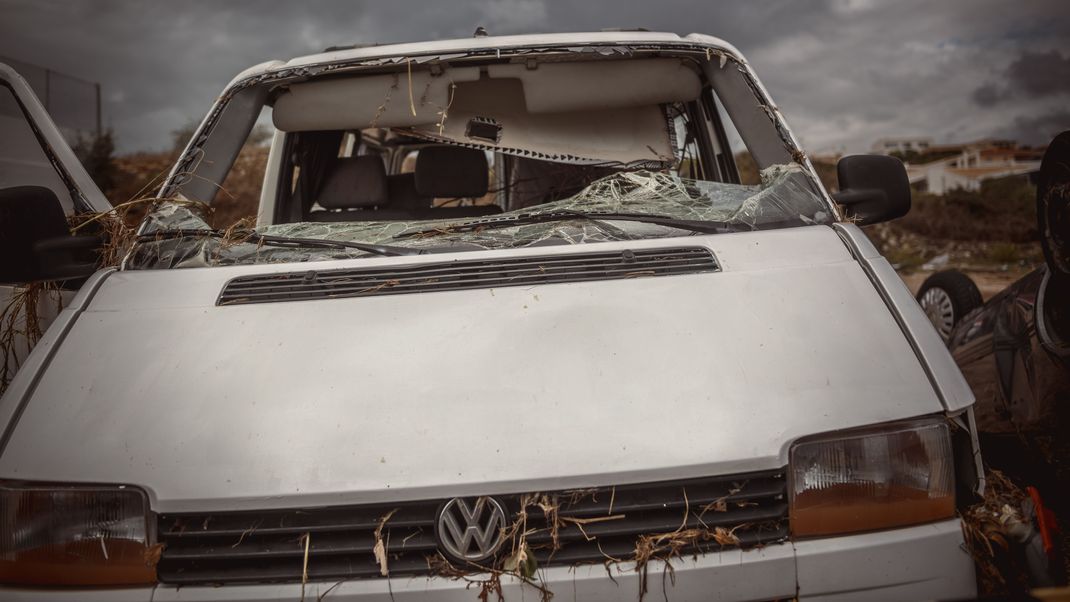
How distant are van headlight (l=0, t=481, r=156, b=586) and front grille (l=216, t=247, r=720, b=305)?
0.63m

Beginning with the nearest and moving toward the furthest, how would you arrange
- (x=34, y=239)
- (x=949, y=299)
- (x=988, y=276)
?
(x=34, y=239), (x=949, y=299), (x=988, y=276)

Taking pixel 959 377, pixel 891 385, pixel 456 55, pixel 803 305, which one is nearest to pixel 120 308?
pixel 456 55

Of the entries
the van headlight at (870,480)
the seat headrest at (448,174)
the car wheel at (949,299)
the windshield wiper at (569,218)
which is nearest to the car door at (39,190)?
the windshield wiper at (569,218)

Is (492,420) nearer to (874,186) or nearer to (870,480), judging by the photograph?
(870,480)

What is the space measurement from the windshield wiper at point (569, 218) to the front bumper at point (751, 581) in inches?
42.5

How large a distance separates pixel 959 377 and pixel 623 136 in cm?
204

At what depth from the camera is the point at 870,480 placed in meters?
1.70

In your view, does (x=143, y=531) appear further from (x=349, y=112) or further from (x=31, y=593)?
(x=349, y=112)

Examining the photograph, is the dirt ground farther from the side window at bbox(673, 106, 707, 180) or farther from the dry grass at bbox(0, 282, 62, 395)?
the dry grass at bbox(0, 282, 62, 395)

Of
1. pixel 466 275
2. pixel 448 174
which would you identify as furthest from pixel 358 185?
pixel 466 275

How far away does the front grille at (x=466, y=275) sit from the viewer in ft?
6.91

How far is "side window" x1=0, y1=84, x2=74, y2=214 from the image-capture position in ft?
10.2

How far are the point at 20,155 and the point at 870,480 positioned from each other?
11.7ft

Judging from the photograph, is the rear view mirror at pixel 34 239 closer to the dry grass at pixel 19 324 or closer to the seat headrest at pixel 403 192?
the dry grass at pixel 19 324
